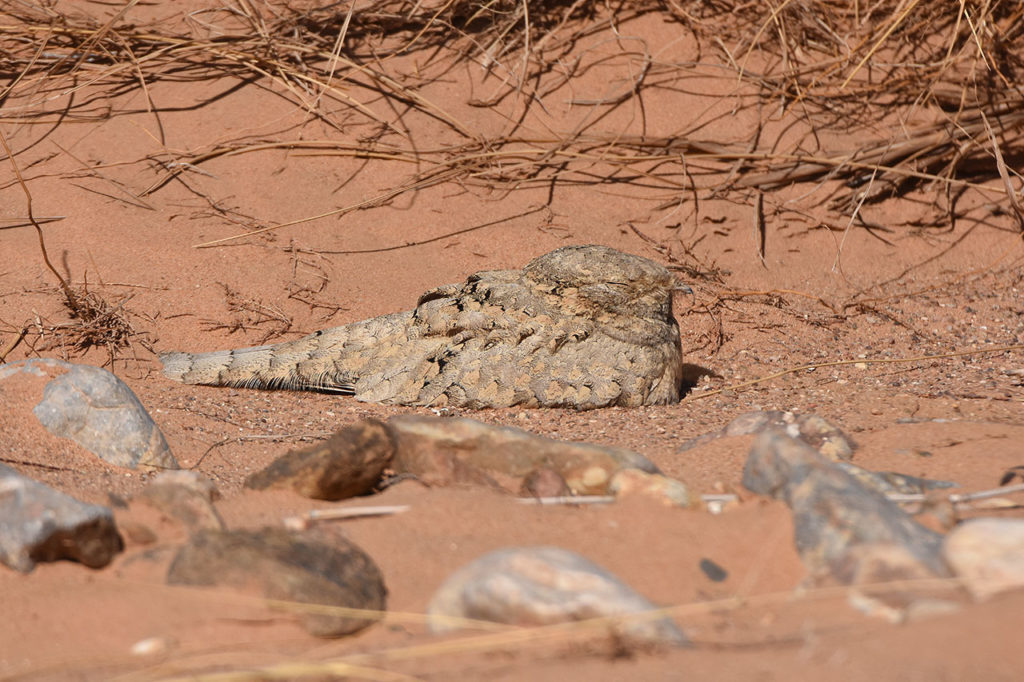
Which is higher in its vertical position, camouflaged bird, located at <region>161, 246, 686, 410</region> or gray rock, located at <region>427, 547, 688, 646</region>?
camouflaged bird, located at <region>161, 246, 686, 410</region>

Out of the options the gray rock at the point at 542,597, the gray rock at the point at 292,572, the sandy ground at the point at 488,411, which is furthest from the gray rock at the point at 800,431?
the gray rock at the point at 292,572

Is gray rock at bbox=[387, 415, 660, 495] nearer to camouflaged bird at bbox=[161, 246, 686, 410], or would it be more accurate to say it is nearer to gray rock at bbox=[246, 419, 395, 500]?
gray rock at bbox=[246, 419, 395, 500]

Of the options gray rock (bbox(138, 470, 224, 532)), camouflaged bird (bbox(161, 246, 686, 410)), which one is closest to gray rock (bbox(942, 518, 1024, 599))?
gray rock (bbox(138, 470, 224, 532))

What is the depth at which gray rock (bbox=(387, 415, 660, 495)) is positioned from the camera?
241cm

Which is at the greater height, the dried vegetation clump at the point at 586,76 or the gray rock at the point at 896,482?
the dried vegetation clump at the point at 586,76

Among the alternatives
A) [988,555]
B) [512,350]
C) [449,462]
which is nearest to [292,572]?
[449,462]

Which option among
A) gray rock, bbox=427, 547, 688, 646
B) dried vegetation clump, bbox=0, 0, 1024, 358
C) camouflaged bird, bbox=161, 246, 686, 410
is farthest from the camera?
dried vegetation clump, bbox=0, 0, 1024, 358

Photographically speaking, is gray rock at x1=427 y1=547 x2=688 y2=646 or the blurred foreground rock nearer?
gray rock at x1=427 y1=547 x2=688 y2=646

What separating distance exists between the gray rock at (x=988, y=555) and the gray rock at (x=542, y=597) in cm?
56

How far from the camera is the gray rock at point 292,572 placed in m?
1.70

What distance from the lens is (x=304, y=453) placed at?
2340 mm

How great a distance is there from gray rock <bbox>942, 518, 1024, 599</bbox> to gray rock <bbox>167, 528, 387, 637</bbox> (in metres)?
A: 1.12

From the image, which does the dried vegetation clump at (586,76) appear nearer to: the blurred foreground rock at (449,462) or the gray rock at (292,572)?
the blurred foreground rock at (449,462)

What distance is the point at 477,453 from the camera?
248cm
